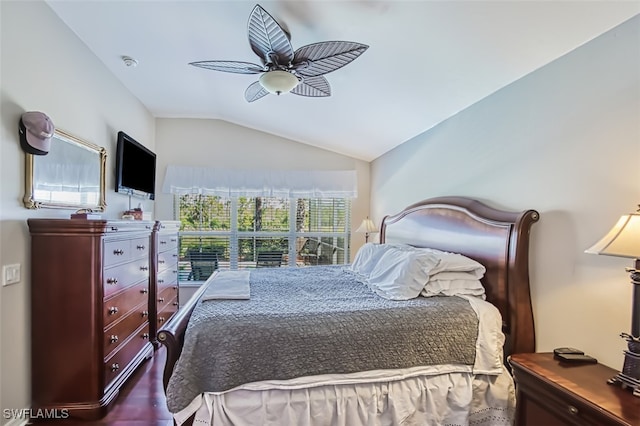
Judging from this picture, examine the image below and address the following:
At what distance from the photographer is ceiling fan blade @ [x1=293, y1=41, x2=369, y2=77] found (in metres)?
1.94

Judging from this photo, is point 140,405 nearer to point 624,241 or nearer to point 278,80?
point 278,80

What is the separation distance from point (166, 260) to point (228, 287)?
70.0 inches

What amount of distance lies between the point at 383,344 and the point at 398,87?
6.62ft

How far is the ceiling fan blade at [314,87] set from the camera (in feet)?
8.19

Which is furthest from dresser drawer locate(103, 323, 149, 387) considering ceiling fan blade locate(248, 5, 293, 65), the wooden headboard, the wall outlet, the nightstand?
the wooden headboard

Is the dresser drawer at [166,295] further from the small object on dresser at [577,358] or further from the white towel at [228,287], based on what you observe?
the small object on dresser at [577,358]

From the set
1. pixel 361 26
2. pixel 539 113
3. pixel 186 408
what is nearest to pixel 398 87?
pixel 361 26

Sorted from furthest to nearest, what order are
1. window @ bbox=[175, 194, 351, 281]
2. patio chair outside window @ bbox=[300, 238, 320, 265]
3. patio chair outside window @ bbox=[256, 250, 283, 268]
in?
patio chair outside window @ bbox=[300, 238, 320, 265] → patio chair outside window @ bbox=[256, 250, 283, 268] → window @ bbox=[175, 194, 351, 281]

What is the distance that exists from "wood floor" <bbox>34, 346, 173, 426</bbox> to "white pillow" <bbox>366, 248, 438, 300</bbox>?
5.52ft

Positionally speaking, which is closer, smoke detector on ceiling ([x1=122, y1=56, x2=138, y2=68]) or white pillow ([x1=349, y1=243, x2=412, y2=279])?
white pillow ([x1=349, y1=243, x2=412, y2=279])

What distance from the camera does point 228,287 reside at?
2.54 metres

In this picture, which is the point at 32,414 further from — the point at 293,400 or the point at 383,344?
the point at 383,344

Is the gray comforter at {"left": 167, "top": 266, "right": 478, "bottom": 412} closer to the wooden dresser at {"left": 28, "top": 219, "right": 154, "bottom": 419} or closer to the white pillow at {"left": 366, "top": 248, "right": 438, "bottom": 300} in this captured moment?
the white pillow at {"left": 366, "top": 248, "right": 438, "bottom": 300}

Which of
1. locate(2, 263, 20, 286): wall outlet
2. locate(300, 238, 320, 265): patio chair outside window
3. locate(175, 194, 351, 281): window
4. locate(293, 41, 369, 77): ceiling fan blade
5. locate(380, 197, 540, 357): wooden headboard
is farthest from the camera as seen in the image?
locate(300, 238, 320, 265): patio chair outside window
